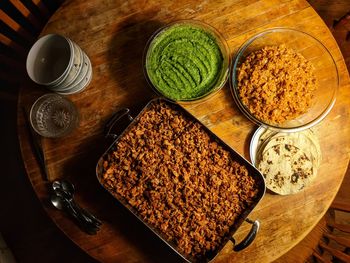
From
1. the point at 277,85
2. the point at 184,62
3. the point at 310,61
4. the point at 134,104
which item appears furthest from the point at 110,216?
the point at 310,61

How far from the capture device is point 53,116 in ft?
6.52

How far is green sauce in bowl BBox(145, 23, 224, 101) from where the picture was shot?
1877 millimetres

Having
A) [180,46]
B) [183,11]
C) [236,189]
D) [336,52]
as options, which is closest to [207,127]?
[236,189]

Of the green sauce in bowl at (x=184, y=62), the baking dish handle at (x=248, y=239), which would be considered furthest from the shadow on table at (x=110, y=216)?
the green sauce in bowl at (x=184, y=62)

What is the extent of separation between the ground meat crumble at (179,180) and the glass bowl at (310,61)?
32cm

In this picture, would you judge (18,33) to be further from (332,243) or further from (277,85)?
(332,243)

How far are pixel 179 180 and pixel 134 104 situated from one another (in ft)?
1.62

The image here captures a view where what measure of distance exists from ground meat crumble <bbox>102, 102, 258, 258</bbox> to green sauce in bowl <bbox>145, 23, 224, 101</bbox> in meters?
0.14

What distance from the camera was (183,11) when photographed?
1974 mm

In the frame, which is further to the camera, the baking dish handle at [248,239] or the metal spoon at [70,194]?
the metal spoon at [70,194]

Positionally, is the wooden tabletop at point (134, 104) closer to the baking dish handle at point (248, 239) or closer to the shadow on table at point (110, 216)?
the shadow on table at point (110, 216)

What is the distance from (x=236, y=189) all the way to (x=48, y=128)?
1086 mm

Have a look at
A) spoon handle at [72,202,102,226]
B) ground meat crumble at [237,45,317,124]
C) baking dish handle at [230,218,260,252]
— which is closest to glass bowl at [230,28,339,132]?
ground meat crumble at [237,45,317,124]

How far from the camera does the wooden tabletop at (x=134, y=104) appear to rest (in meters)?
1.86
